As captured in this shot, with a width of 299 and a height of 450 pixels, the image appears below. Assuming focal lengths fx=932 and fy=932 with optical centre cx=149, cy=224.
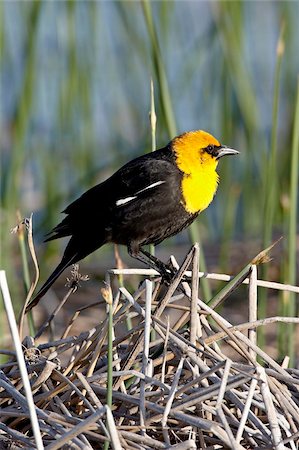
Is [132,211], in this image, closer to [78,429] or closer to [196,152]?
[196,152]

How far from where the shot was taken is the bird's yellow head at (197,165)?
3361mm

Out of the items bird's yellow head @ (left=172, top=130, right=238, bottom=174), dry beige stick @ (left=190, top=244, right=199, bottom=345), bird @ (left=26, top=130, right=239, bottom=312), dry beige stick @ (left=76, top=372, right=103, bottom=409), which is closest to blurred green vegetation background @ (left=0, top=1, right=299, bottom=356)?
bird's yellow head @ (left=172, top=130, right=238, bottom=174)

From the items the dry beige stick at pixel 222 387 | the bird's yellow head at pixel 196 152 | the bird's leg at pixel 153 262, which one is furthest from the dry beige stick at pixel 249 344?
the bird's yellow head at pixel 196 152

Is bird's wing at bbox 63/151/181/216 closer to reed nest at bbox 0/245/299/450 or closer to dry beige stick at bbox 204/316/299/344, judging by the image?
reed nest at bbox 0/245/299/450

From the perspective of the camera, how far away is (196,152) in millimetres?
3496

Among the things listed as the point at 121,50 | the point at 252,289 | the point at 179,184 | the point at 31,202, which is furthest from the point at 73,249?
the point at 31,202

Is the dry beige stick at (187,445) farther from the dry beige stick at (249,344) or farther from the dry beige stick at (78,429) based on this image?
the dry beige stick at (249,344)

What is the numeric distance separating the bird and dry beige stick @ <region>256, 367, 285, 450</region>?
1.15m

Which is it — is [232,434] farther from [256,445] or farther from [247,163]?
[247,163]

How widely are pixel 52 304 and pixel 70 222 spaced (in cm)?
167

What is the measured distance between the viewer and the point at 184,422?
2.17m

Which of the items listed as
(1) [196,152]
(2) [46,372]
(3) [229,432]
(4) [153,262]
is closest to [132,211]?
(4) [153,262]

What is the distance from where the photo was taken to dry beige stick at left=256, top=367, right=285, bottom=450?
7.04 feet

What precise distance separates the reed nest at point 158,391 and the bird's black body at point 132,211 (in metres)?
0.85
